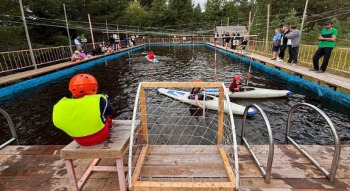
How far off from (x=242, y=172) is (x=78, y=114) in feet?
7.79

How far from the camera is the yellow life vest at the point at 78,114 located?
2.37m

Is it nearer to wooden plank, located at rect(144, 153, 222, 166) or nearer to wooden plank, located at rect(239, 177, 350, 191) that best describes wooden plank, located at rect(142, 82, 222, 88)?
wooden plank, located at rect(144, 153, 222, 166)

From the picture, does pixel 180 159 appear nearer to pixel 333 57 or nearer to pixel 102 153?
pixel 102 153

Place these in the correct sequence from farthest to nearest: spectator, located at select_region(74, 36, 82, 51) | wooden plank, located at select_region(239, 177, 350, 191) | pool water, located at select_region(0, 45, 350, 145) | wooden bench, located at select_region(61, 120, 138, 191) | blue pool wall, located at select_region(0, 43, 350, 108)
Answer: spectator, located at select_region(74, 36, 82, 51) < blue pool wall, located at select_region(0, 43, 350, 108) < pool water, located at select_region(0, 45, 350, 145) < wooden plank, located at select_region(239, 177, 350, 191) < wooden bench, located at select_region(61, 120, 138, 191)

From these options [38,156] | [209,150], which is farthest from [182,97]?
[38,156]

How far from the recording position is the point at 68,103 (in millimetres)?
2379

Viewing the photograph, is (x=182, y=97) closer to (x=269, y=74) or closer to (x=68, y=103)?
(x=68, y=103)

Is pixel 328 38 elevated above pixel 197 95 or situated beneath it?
elevated above

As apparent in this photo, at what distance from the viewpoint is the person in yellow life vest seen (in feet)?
7.78

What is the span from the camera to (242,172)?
308cm

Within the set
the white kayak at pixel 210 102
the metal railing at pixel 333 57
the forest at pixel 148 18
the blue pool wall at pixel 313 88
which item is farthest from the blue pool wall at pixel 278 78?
the forest at pixel 148 18

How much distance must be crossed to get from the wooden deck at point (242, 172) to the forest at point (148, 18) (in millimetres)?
14325

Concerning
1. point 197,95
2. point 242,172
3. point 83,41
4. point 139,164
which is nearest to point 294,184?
point 242,172

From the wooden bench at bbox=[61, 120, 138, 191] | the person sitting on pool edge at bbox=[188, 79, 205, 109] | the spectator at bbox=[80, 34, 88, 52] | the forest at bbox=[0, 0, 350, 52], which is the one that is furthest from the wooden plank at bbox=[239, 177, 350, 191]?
the spectator at bbox=[80, 34, 88, 52]
